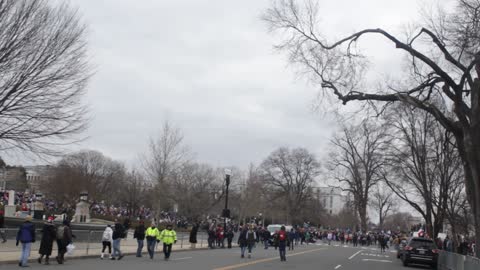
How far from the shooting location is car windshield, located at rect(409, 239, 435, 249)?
33531 millimetres

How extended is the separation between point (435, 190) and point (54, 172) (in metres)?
62.4

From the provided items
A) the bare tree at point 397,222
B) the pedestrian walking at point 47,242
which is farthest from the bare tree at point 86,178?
the bare tree at point 397,222

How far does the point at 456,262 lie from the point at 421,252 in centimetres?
765

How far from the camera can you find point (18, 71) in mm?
21188

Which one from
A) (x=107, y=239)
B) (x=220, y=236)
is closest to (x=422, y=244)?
(x=220, y=236)

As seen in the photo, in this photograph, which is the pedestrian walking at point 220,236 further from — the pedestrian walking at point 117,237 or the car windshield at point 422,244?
the pedestrian walking at point 117,237

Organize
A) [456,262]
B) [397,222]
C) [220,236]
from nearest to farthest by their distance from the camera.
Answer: [456,262], [220,236], [397,222]

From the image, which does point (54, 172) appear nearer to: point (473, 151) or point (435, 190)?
point (435, 190)

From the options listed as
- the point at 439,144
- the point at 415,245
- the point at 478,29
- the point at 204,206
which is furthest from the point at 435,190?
the point at 204,206

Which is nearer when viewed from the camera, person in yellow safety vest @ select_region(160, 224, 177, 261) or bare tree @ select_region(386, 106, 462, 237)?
person in yellow safety vest @ select_region(160, 224, 177, 261)

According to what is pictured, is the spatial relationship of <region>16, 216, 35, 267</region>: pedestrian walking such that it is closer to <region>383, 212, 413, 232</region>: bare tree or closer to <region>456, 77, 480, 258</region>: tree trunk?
<region>456, 77, 480, 258</region>: tree trunk

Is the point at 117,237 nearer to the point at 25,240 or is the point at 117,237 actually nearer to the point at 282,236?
the point at 25,240

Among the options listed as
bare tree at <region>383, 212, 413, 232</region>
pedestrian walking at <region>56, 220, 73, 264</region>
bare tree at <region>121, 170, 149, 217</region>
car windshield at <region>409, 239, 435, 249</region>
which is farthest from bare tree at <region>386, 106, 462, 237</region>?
bare tree at <region>383, 212, 413, 232</region>

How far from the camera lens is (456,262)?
84.6 ft
